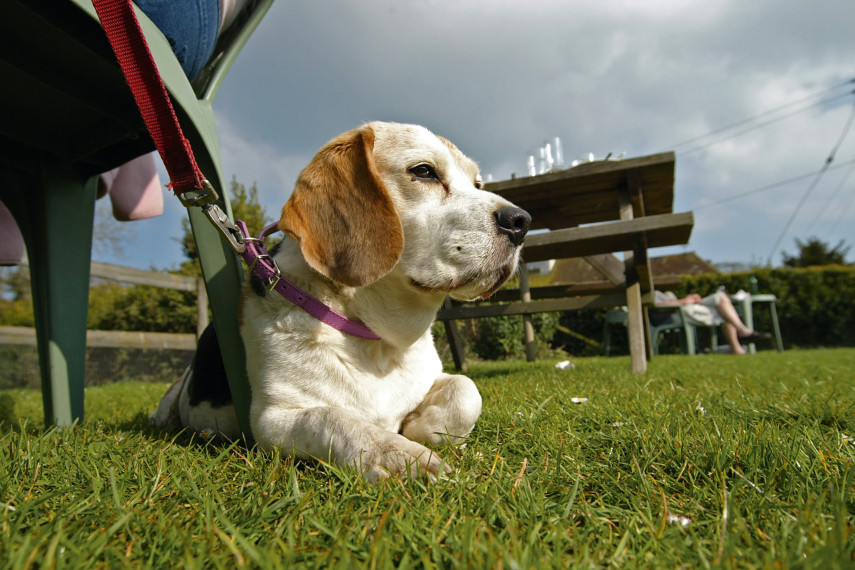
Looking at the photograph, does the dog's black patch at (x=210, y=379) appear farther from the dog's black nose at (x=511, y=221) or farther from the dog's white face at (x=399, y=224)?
the dog's black nose at (x=511, y=221)

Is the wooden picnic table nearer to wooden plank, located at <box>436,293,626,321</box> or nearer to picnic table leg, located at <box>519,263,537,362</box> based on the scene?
wooden plank, located at <box>436,293,626,321</box>

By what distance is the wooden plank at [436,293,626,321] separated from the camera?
190 inches

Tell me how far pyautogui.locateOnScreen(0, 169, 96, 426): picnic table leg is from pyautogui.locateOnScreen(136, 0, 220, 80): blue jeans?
3.53 feet

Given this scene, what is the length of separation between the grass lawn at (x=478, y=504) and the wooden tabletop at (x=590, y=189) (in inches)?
125

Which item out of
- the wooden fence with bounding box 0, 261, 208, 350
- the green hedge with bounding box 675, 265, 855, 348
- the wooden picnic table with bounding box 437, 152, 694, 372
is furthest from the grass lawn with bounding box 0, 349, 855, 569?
the green hedge with bounding box 675, 265, 855, 348

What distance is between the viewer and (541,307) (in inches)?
202

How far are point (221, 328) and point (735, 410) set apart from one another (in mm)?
2305

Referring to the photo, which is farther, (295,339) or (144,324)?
(144,324)

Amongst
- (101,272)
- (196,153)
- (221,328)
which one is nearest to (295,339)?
(221,328)

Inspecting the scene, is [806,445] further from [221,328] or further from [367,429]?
[221,328]

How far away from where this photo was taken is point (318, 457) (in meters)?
1.57

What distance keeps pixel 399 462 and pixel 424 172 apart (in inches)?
51.2

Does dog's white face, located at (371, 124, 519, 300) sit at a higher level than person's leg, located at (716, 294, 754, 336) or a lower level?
higher

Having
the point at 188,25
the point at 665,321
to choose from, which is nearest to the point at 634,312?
the point at 188,25
